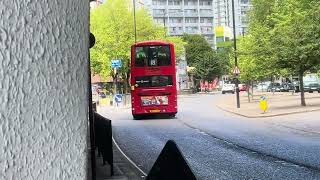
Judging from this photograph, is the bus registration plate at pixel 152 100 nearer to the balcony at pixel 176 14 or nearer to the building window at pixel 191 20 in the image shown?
the balcony at pixel 176 14

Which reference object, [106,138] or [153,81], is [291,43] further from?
[106,138]

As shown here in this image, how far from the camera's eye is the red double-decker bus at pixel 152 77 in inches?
1240

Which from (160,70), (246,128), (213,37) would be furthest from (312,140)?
(213,37)

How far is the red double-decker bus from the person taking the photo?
31484mm

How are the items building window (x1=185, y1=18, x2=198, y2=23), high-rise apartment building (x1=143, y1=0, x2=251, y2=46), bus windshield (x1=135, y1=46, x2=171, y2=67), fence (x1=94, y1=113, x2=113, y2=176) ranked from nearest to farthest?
1. fence (x1=94, y1=113, x2=113, y2=176)
2. bus windshield (x1=135, y1=46, x2=171, y2=67)
3. high-rise apartment building (x1=143, y1=0, x2=251, y2=46)
4. building window (x1=185, y1=18, x2=198, y2=23)

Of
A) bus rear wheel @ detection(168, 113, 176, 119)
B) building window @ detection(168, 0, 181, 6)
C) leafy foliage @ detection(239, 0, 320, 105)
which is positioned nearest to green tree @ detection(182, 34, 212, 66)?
building window @ detection(168, 0, 181, 6)

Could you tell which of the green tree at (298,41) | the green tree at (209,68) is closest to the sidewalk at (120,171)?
the green tree at (298,41)

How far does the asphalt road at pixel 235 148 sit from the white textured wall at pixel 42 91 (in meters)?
7.97

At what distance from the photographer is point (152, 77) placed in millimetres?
31453

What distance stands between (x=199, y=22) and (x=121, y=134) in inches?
5452

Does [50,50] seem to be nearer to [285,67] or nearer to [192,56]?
[285,67]

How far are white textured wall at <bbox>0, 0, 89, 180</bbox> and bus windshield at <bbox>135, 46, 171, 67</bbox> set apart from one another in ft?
99.6

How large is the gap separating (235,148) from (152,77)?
15049mm

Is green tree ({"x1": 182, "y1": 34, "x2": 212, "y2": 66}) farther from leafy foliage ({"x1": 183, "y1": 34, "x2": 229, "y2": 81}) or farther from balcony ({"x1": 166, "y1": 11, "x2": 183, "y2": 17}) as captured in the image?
balcony ({"x1": 166, "y1": 11, "x2": 183, "y2": 17})
